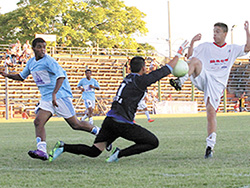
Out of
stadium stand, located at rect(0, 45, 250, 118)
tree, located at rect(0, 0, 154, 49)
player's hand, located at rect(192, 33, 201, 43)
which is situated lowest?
stadium stand, located at rect(0, 45, 250, 118)

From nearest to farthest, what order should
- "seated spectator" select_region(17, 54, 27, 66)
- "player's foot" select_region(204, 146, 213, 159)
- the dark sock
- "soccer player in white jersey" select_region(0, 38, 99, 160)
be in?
the dark sock
"player's foot" select_region(204, 146, 213, 159)
"soccer player in white jersey" select_region(0, 38, 99, 160)
"seated spectator" select_region(17, 54, 27, 66)

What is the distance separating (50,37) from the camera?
3809 cm

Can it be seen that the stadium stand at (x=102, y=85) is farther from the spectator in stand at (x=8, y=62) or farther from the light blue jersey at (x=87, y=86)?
the light blue jersey at (x=87, y=86)

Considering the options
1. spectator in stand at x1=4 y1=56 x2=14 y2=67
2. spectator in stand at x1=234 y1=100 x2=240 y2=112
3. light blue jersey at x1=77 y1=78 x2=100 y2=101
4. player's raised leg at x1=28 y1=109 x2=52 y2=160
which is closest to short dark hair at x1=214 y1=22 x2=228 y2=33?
player's raised leg at x1=28 y1=109 x2=52 y2=160

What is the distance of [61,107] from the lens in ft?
24.4

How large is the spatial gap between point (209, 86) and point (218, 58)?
0.44 metres

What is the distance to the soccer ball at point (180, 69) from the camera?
6273mm

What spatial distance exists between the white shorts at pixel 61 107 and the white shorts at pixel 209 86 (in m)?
1.92

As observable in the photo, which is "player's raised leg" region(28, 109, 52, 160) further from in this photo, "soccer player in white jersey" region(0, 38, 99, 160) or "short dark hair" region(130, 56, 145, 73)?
"short dark hair" region(130, 56, 145, 73)

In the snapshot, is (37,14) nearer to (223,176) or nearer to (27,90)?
(27,90)

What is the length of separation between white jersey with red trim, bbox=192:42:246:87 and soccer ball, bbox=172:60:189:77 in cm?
92

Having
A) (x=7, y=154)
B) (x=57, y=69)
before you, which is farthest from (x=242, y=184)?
(x=7, y=154)

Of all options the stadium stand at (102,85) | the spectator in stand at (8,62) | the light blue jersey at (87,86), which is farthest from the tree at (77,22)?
the light blue jersey at (87,86)

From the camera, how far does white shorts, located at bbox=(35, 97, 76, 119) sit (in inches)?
286
